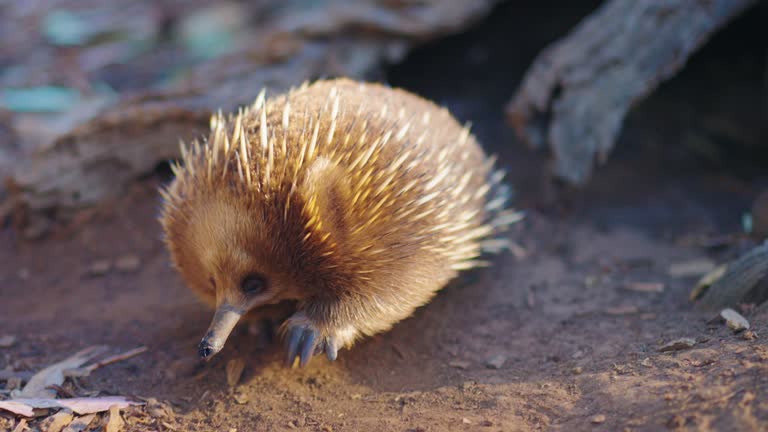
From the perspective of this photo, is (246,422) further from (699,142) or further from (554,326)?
(699,142)

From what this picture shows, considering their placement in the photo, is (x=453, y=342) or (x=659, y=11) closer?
(x=453, y=342)

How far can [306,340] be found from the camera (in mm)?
3031

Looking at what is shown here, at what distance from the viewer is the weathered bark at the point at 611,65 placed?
4.36m

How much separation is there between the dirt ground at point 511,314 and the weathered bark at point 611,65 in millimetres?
618

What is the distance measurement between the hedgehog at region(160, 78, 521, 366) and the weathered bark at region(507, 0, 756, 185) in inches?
51.6

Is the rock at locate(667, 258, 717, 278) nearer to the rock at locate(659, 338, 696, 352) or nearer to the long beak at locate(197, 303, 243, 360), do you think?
the rock at locate(659, 338, 696, 352)

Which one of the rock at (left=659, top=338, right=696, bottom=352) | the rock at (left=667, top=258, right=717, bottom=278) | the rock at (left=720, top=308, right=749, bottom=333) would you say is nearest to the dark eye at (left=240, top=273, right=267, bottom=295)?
the rock at (left=659, top=338, right=696, bottom=352)

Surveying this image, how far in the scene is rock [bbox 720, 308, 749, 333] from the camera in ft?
9.32

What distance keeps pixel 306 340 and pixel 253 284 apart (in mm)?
397

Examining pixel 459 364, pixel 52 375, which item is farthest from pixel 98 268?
pixel 459 364

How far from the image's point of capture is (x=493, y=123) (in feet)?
20.0

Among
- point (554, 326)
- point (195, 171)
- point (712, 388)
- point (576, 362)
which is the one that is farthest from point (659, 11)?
point (195, 171)

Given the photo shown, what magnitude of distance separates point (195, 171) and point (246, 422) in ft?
3.64

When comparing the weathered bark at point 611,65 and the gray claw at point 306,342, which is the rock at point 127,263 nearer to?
the gray claw at point 306,342
